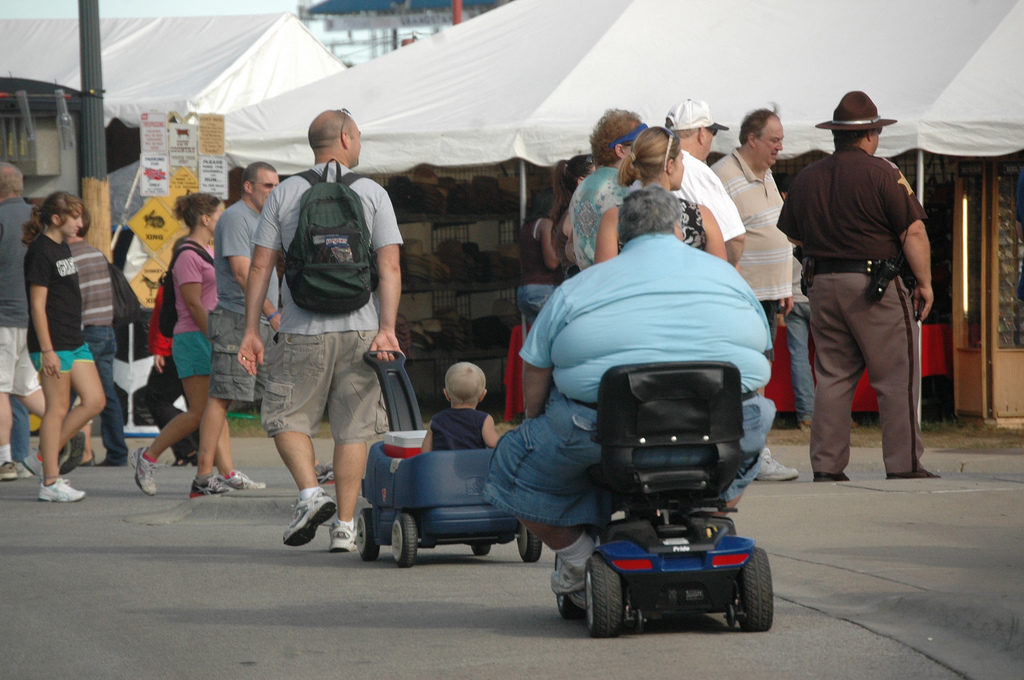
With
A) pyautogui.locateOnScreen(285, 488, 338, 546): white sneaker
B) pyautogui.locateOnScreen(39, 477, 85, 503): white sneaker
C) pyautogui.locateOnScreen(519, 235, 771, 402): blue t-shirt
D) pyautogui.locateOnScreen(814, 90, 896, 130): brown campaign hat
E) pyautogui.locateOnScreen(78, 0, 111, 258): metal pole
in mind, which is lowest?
pyautogui.locateOnScreen(39, 477, 85, 503): white sneaker

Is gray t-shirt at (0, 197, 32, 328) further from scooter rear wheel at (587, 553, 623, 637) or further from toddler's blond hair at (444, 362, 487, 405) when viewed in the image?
scooter rear wheel at (587, 553, 623, 637)

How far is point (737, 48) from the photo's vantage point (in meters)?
13.3

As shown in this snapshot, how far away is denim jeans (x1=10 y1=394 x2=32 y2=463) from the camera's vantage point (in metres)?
11.2

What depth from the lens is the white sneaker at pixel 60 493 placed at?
31.3 ft

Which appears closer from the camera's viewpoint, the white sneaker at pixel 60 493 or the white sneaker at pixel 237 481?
the white sneaker at pixel 237 481

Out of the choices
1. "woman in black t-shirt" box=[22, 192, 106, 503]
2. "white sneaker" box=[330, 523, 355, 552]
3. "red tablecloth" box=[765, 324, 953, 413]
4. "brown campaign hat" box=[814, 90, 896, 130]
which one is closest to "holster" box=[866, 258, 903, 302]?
"brown campaign hat" box=[814, 90, 896, 130]

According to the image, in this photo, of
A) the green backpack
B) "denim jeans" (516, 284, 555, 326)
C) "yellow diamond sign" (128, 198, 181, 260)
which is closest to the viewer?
the green backpack

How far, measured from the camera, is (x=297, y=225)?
6.81 meters

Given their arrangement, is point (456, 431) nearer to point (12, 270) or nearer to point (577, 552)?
point (577, 552)

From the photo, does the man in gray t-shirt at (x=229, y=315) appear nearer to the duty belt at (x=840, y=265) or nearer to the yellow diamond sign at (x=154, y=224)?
the duty belt at (x=840, y=265)

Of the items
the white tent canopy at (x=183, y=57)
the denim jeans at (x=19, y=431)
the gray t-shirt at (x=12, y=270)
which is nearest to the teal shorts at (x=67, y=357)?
the gray t-shirt at (x=12, y=270)

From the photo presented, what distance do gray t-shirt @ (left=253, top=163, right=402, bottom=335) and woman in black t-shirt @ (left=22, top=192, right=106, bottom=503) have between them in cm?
310

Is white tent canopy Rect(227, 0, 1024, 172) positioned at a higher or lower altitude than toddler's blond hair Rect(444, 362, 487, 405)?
higher

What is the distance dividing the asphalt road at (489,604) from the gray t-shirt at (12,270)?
2.24 metres
